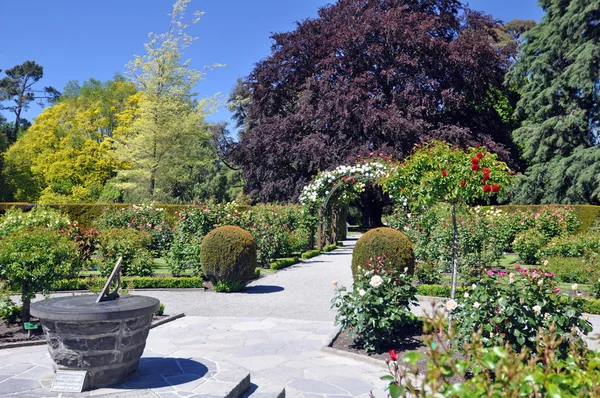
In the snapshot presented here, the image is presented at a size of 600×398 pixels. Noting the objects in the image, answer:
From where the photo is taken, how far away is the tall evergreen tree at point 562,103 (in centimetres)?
2245

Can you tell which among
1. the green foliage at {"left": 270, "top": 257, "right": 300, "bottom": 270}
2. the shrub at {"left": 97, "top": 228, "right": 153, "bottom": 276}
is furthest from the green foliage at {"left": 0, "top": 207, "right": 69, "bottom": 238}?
the green foliage at {"left": 270, "top": 257, "right": 300, "bottom": 270}

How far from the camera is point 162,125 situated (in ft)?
92.1

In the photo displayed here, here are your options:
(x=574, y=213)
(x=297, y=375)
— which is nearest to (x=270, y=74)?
(x=574, y=213)

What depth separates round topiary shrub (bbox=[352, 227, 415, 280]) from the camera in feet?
32.9

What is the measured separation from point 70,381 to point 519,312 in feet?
14.1

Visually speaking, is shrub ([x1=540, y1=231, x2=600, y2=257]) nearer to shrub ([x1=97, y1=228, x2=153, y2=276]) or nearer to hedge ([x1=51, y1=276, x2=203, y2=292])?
hedge ([x1=51, y1=276, x2=203, y2=292])

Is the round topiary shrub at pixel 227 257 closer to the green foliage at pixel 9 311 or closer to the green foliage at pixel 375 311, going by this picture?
the green foliage at pixel 9 311

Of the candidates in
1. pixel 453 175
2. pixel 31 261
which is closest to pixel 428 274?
pixel 453 175

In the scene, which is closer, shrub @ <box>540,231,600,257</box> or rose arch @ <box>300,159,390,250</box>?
shrub @ <box>540,231,600,257</box>

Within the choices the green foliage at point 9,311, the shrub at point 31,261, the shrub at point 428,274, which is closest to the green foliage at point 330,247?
the shrub at point 428,274

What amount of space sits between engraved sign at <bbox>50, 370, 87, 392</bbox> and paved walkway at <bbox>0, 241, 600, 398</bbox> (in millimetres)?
96

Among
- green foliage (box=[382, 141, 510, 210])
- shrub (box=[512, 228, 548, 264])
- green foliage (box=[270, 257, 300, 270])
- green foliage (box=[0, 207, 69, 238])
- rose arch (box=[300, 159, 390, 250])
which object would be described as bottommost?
green foliage (box=[270, 257, 300, 270])

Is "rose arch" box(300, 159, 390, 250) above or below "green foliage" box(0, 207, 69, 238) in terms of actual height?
above

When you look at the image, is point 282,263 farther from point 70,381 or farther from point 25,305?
point 70,381
